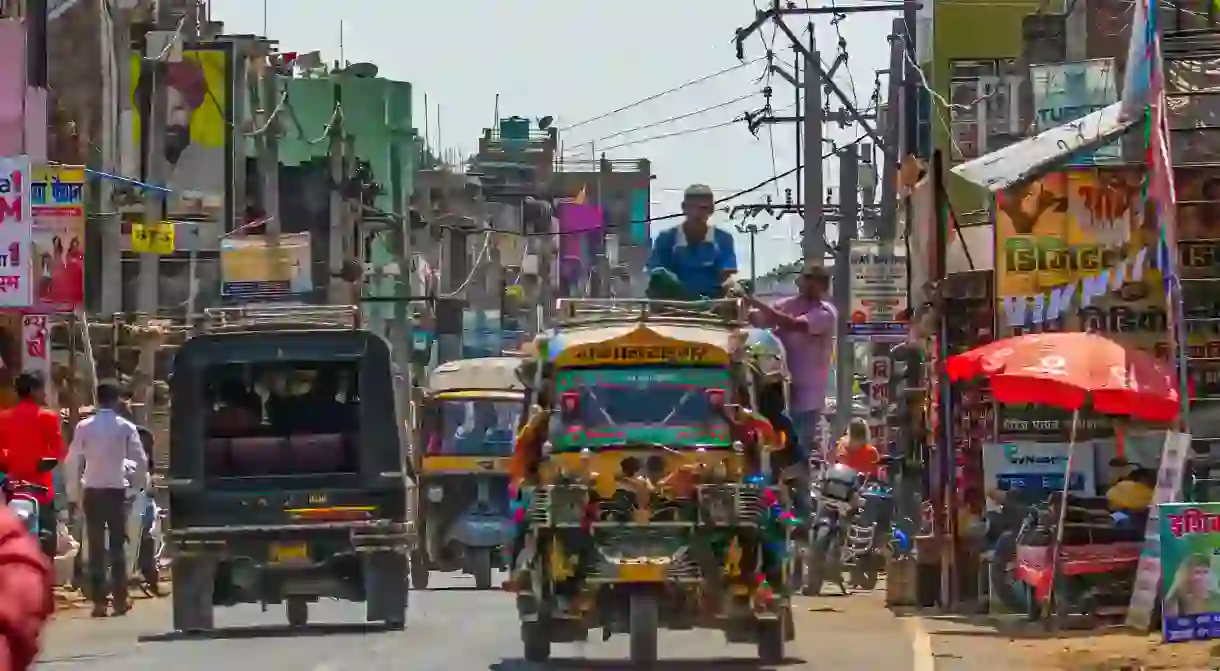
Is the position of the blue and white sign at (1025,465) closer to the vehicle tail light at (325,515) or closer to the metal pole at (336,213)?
the vehicle tail light at (325,515)

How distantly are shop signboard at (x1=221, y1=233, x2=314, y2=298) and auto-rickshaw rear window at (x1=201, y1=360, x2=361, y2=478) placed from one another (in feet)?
98.5

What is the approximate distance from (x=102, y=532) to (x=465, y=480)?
8.55 m

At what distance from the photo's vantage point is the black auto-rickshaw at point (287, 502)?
64.6 ft

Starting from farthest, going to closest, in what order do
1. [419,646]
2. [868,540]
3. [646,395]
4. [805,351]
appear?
[868,540] → [805,351] → [419,646] → [646,395]

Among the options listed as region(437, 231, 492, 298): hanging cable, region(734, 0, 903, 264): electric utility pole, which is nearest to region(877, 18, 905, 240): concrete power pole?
region(734, 0, 903, 264): electric utility pole

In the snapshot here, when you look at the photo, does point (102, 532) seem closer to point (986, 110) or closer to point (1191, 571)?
point (1191, 571)

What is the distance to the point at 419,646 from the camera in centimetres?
1714

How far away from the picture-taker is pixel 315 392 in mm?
23359

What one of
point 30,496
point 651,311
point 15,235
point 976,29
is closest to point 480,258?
Result: point 976,29

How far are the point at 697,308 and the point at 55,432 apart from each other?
7779 mm

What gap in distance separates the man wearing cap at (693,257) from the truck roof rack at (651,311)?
0.70 m

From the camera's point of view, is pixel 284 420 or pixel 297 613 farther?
pixel 284 420

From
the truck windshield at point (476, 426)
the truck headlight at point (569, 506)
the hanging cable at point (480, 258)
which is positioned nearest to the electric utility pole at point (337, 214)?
Answer: the hanging cable at point (480, 258)

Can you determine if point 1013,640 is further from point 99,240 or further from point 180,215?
point 180,215
